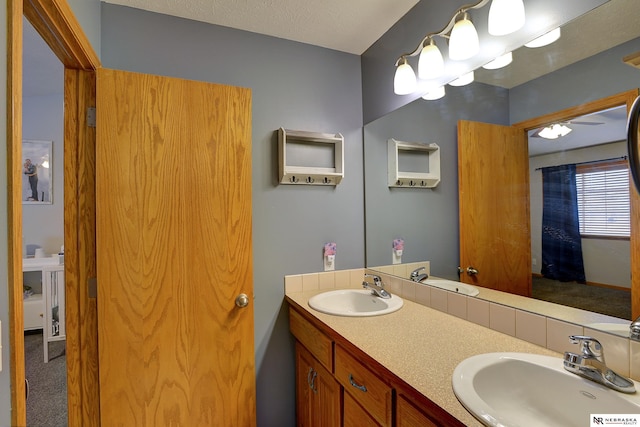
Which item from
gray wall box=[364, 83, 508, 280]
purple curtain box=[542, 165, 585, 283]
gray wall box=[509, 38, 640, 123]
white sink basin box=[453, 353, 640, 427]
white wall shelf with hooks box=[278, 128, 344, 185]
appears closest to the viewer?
white sink basin box=[453, 353, 640, 427]

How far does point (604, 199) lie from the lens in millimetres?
889

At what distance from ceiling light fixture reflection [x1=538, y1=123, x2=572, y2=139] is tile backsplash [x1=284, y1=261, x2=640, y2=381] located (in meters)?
0.63

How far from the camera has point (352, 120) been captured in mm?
1953

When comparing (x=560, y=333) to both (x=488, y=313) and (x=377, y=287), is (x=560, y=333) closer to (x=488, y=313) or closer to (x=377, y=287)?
(x=488, y=313)

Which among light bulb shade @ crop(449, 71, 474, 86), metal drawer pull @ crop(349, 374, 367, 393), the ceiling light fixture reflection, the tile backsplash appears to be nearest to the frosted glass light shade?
light bulb shade @ crop(449, 71, 474, 86)

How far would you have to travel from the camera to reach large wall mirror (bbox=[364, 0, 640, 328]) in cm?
86

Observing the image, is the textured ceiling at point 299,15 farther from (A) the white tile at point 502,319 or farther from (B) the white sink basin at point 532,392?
(B) the white sink basin at point 532,392

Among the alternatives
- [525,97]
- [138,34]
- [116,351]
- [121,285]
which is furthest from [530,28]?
[116,351]

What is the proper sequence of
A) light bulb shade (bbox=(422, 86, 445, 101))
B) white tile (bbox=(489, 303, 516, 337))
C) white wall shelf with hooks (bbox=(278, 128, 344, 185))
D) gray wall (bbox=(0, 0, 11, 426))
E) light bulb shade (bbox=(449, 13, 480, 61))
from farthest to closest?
white wall shelf with hooks (bbox=(278, 128, 344, 185)), light bulb shade (bbox=(422, 86, 445, 101)), light bulb shade (bbox=(449, 13, 480, 61)), white tile (bbox=(489, 303, 516, 337)), gray wall (bbox=(0, 0, 11, 426))

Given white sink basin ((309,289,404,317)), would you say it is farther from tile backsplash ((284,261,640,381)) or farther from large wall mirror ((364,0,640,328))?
large wall mirror ((364,0,640,328))

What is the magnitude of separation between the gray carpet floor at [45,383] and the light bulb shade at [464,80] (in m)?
2.50

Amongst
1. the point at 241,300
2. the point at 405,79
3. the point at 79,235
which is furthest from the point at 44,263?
the point at 405,79

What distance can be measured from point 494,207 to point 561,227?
26cm

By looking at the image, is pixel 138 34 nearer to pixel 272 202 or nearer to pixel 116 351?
pixel 272 202
